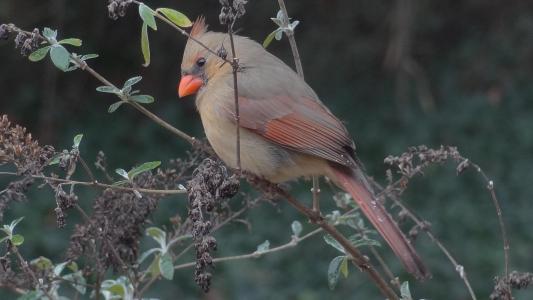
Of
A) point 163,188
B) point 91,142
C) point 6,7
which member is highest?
point 6,7

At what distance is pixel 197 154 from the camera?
100 inches

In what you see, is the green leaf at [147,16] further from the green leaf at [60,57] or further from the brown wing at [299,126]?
the brown wing at [299,126]

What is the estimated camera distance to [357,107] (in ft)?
25.5

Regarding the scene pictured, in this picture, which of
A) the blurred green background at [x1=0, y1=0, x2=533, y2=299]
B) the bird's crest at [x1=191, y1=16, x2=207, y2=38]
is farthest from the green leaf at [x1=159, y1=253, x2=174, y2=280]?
the blurred green background at [x1=0, y1=0, x2=533, y2=299]

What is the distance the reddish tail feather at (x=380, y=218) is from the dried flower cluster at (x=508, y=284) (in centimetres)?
15

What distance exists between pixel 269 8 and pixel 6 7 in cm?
205

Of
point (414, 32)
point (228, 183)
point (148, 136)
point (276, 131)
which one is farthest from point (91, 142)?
point (228, 183)

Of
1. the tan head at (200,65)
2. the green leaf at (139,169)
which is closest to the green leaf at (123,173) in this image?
the green leaf at (139,169)

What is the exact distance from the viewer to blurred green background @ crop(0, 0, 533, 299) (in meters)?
5.79

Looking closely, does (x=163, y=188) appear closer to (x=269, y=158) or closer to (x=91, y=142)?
(x=269, y=158)

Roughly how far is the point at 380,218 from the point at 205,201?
2.53 feet

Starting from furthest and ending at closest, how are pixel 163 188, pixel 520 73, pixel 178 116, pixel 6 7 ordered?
pixel 520 73 < pixel 178 116 < pixel 6 7 < pixel 163 188

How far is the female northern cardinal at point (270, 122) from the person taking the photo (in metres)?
2.98

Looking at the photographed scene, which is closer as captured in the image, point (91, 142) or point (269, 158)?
point (269, 158)
